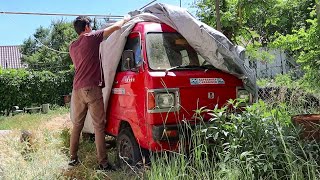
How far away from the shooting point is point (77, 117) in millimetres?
5566

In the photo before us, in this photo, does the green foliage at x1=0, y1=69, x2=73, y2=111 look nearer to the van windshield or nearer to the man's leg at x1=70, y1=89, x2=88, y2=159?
the man's leg at x1=70, y1=89, x2=88, y2=159

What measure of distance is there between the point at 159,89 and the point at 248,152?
146 cm

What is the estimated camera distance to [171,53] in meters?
5.02

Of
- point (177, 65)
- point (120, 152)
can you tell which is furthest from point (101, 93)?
point (177, 65)

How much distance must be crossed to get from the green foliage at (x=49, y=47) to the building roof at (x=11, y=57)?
46.8 inches

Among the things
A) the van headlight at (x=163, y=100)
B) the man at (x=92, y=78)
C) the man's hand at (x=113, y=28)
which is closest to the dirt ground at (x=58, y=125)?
the man at (x=92, y=78)

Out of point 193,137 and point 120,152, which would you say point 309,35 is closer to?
point 193,137

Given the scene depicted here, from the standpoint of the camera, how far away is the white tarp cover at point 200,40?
5027mm

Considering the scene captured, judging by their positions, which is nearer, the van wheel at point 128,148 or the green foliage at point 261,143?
the green foliage at point 261,143

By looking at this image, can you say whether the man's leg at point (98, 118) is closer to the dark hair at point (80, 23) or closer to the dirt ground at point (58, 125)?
the dark hair at point (80, 23)

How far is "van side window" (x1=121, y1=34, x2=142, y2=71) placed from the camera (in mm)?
5059

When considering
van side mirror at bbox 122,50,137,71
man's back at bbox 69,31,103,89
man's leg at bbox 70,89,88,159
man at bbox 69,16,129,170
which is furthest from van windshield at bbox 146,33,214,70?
man's leg at bbox 70,89,88,159

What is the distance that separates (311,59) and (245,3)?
109 inches

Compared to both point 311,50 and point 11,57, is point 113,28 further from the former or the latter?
point 11,57
